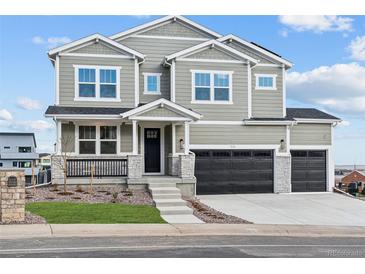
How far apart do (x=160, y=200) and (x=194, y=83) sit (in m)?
6.97

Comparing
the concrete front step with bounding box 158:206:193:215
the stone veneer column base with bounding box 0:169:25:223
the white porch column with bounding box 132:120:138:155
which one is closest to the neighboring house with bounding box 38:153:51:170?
the white porch column with bounding box 132:120:138:155

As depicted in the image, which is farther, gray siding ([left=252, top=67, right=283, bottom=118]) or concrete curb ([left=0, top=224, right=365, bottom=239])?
gray siding ([left=252, top=67, right=283, bottom=118])

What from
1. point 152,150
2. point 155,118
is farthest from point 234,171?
point 155,118

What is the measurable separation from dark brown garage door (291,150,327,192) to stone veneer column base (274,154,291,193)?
599mm

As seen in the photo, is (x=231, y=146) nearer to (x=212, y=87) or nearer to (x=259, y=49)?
(x=212, y=87)

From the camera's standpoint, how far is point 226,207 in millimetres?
18750

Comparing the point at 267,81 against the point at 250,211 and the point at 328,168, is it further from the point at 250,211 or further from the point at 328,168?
the point at 250,211

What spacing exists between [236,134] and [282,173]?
3.12 meters

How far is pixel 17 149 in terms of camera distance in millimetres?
72375

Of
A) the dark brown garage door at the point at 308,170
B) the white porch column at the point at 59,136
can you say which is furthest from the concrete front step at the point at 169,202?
the dark brown garage door at the point at 308,170

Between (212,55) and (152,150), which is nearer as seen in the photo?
(212,55)

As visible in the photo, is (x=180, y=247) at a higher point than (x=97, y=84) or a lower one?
lower

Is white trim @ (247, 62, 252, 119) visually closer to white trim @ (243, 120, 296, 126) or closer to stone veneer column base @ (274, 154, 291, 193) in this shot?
white trim @ (243, 120, 296, 126)

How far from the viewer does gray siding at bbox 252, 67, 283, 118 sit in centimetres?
2428
